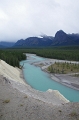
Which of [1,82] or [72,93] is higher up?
[1,82]

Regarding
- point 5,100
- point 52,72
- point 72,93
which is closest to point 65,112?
point 5,100

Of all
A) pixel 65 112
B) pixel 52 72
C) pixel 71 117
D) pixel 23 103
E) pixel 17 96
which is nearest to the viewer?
pixel 71 117

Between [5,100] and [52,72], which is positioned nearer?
[5,100]

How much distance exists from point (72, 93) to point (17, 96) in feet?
95.1

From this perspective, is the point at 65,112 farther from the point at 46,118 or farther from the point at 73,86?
the point at 73,86

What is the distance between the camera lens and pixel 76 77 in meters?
68.9

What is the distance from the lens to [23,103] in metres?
20.3

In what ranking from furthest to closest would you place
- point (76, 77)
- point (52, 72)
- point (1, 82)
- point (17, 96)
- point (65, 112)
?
1. point (52, 72)
2. point (76, 77)
3. point (1, 82)
4. point (17, 96)
5. point (65, 112)

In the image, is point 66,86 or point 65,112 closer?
point 65,112

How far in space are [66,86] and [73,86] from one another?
2.41m

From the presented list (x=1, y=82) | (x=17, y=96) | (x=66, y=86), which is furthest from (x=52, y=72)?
(x=17, y=96)

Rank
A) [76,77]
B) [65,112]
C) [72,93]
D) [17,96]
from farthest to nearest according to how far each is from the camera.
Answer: [76,77] < [72,93] < [17,96] < [65,112]

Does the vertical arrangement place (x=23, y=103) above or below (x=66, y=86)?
above

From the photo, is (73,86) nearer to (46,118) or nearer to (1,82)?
(1,82)
